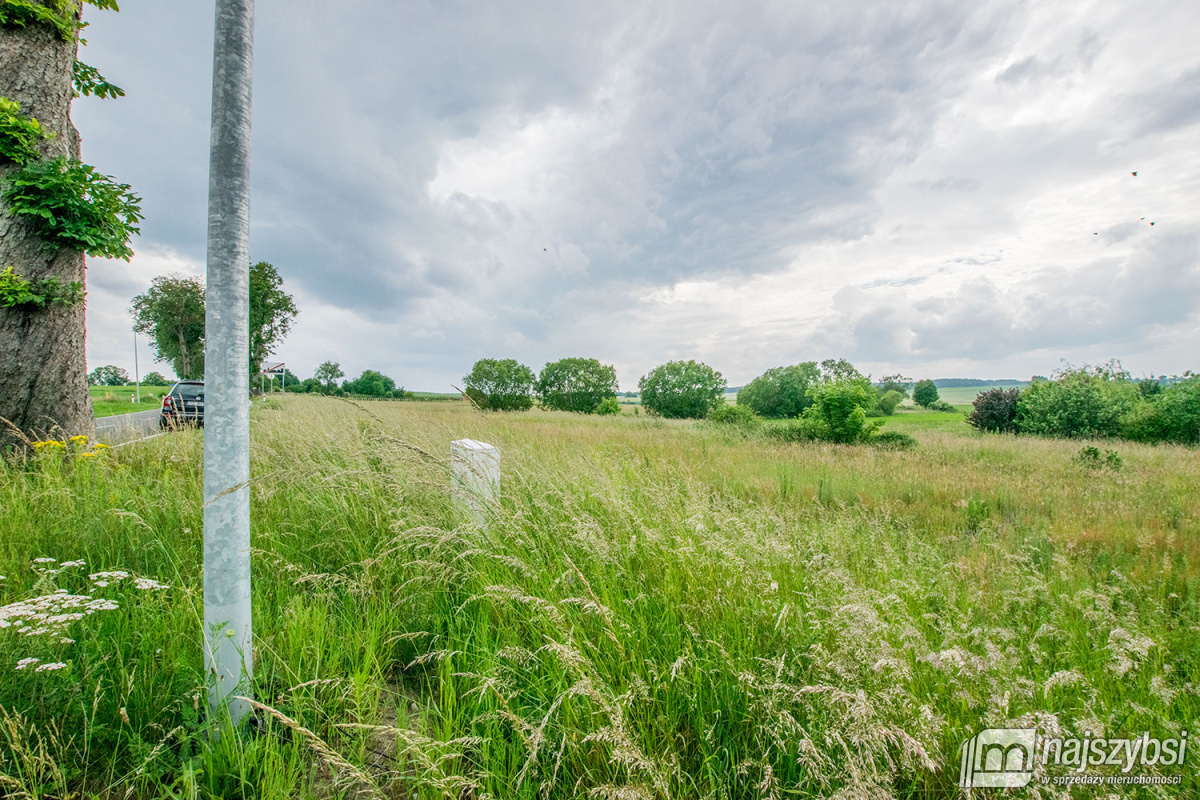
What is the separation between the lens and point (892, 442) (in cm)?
1512

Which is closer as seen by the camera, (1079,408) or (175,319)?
(1079,408)

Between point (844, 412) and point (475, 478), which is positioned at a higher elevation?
point (844, 412)

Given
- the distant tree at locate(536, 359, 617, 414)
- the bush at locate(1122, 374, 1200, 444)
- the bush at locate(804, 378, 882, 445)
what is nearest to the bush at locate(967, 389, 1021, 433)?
the bush at locate(1122, 374, 1200, 444)

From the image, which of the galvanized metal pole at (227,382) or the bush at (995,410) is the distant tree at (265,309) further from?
the bush at (995,410)

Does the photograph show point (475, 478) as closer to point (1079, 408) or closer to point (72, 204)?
point (72, 204)

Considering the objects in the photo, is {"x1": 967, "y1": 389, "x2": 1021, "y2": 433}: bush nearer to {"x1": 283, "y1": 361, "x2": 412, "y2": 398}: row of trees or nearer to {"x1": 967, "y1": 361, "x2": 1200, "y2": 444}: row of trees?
{"x1": 967, "y1": 361, "x2": 1200, "y2": 444}: row of trees

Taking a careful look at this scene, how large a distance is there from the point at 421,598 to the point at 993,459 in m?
13.7

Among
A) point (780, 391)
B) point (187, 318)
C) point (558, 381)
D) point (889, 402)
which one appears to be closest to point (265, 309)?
point (187, 318)

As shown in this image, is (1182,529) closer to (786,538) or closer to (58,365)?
(786,538)

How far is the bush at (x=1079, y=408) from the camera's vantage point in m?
21.2

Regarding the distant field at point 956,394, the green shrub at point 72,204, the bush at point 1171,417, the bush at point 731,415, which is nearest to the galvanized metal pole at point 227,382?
the green shrub at point 72,204

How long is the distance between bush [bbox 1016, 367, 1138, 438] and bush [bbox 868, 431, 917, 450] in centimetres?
1232

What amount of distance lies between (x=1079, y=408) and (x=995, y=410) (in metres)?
7.05

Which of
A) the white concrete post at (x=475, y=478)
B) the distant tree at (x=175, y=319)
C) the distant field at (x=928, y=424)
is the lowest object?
the distant field at (x=928, y=424)
